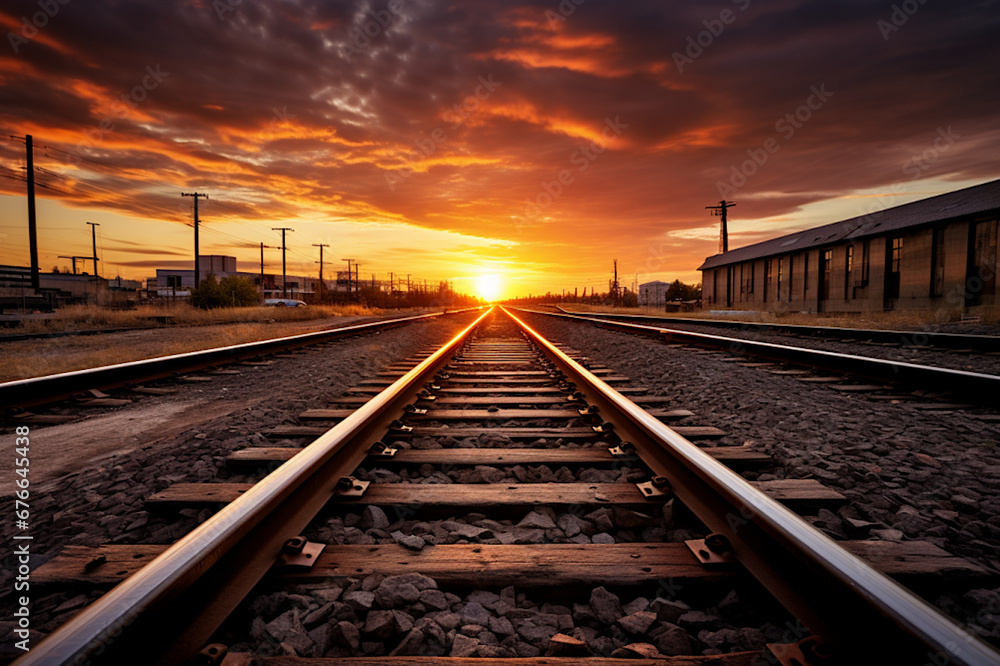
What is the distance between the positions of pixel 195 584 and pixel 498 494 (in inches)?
46.7

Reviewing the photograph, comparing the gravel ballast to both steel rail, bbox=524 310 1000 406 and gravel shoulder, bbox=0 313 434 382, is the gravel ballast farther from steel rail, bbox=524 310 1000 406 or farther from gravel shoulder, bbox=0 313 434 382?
steel rail, bbox=524 310 1000 406

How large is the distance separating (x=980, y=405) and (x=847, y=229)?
27052mm

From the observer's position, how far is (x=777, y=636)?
1266mm

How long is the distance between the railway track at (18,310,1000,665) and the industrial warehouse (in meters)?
20.6

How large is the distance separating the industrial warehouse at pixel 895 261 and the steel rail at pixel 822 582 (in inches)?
810

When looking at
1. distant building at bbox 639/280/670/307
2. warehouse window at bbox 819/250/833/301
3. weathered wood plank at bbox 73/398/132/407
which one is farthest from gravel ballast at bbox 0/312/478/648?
distant building at bbox 639/280/670/307

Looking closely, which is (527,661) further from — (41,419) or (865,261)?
(865,261)

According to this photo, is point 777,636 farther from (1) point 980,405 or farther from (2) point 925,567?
(1) point 980,405

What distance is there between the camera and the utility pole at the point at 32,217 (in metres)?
26.0

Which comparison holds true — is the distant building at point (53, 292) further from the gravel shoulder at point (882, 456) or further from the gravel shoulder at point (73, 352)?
the gravel shoulder at point (882, 456)

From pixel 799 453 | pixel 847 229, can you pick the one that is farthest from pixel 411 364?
pixel 847 229

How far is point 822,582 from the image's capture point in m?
1.24

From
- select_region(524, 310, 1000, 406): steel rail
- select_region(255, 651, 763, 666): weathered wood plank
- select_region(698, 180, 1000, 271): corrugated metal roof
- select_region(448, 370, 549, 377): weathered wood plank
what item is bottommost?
select_region(255, 651, 763, 666): weathered wood plank

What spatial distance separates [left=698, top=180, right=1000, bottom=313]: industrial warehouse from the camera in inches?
687
